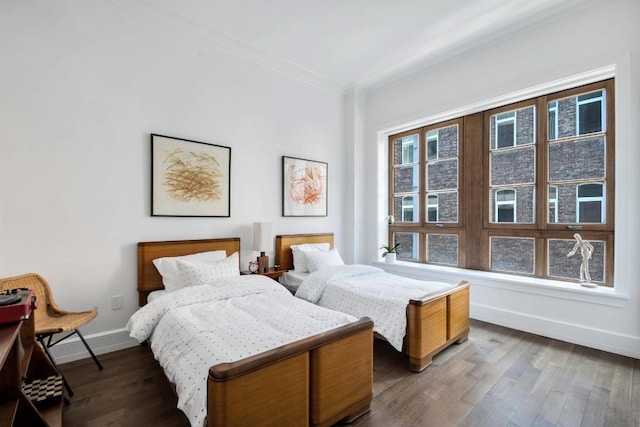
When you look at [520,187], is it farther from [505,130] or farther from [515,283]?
[515,283]

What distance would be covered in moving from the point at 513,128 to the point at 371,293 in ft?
8.74

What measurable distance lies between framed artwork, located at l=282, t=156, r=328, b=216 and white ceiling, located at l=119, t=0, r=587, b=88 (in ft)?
4.23

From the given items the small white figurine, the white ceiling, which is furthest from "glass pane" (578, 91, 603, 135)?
the small white figurine

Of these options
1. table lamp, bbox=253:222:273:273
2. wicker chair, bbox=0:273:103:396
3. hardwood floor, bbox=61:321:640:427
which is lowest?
hardwood floor, bbox=61:321:640:427

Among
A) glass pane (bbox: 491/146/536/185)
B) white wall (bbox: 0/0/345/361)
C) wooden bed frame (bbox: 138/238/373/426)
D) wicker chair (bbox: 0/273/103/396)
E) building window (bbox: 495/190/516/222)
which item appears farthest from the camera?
building window (bbox: 495/190/516/222)

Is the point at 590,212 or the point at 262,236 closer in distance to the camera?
the point at 590,212

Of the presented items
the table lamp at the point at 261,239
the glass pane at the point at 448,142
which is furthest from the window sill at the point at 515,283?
the table lamp at the point at 261,239

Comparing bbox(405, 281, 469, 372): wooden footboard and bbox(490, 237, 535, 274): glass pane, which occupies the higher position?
bbox(490, 237, 535, 274): glass pane

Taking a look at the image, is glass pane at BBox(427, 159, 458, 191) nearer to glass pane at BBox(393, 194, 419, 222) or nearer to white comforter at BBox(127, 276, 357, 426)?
glass pane at BBox(393, 194, 419, 222)

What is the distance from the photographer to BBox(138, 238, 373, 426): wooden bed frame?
1336mm

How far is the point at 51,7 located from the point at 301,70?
2.59 meters

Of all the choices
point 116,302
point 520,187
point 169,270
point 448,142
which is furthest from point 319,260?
point 520,187

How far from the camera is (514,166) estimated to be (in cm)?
357

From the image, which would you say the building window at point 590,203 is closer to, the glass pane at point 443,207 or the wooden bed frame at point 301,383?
the glass pane at point 443,207
